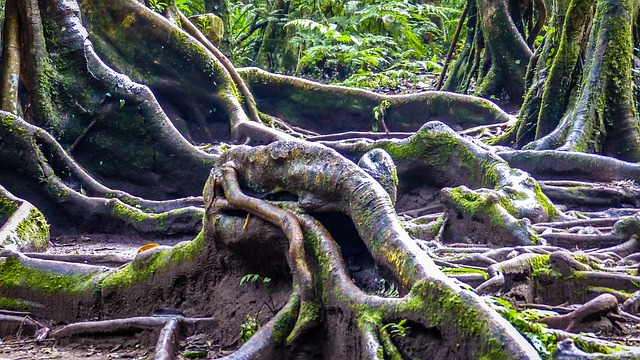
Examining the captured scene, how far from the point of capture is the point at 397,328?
4.28m

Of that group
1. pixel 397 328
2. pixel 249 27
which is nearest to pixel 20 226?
pixel 397 328

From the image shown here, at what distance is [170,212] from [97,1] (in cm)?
469

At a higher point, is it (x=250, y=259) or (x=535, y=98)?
(x=535, y=98)

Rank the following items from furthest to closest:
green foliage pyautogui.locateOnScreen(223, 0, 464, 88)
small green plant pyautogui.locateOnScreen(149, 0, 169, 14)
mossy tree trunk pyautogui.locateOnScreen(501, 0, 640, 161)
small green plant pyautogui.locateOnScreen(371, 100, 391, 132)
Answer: green foliage pyautogui.locateOnScreen(223, 0, 464, 88)
small green plant pyautogui.locateOnScreen(149, 0, 169, 14)
small green plant pyautogui.locateOnScreen(371, 100, 391, 132)
mossy tree trunk pyautogui.locateOnScreen(501, 0, 640, 161)

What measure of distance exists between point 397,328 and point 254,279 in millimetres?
1618

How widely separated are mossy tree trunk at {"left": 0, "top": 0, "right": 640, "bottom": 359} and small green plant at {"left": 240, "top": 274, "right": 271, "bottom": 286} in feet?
0.14

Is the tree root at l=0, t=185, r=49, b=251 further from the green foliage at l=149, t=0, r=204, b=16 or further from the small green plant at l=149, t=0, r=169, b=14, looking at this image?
the green foliage at l=149, t=0, r=204, b=16

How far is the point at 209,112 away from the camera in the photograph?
12.7 metres

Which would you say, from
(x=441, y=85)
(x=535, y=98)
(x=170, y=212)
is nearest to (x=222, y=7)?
(x=441, y=85)

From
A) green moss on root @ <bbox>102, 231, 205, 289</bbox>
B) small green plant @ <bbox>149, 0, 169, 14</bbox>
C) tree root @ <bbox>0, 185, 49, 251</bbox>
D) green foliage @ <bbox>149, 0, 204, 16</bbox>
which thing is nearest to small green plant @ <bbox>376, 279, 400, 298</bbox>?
green moss on root @ <bbox>102, 231, 205, 289</bbox>

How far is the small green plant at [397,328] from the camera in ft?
13.9

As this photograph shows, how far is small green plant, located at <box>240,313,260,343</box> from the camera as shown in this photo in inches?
215

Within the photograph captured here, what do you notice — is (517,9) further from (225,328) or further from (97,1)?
(225,328)

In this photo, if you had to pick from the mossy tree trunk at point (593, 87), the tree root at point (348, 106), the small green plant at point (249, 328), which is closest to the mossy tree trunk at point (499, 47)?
the tree root at point (348, 106)
